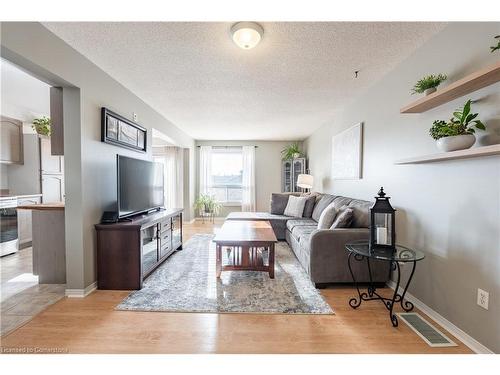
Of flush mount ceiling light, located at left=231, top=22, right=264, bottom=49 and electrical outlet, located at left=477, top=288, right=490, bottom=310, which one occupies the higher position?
flush mount ceiling light, located at left=231, top=22, right=264, bottom=49

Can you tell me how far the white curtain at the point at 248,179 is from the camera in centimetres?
672

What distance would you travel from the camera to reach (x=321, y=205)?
13.9 ft

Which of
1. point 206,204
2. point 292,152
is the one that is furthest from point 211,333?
point 292,152

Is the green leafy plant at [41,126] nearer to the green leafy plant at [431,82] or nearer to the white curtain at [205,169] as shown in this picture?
the white curtain at [205,169]

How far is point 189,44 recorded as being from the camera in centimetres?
204

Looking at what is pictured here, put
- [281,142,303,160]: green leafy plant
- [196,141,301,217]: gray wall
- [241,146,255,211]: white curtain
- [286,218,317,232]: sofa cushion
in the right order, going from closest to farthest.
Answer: [286,218,317,232]: sofa cushion
[281,142,303,160]: green leafy plant
[241,146,255,211]: white curtain
[196,141,301,217]: gray wall

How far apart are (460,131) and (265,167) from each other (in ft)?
17.7

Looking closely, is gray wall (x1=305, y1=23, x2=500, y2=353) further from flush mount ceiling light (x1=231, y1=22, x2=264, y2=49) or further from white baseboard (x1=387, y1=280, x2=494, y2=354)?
flush mount ceiling light (x1=231, y1=22, x2=264, y2=49)

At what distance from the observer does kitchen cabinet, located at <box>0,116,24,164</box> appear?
147 inches

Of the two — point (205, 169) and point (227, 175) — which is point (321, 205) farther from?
point (205, 169)

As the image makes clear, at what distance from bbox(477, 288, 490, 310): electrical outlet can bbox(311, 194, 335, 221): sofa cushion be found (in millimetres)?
2507

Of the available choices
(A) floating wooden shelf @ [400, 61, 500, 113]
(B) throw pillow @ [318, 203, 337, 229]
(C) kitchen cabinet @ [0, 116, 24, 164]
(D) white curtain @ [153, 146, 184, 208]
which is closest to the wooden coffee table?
(B) throw pillow @ [318, 203, 337, 229]

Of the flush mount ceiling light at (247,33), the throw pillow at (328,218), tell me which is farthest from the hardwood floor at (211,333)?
the flush mount ceiling light at (247,33)
